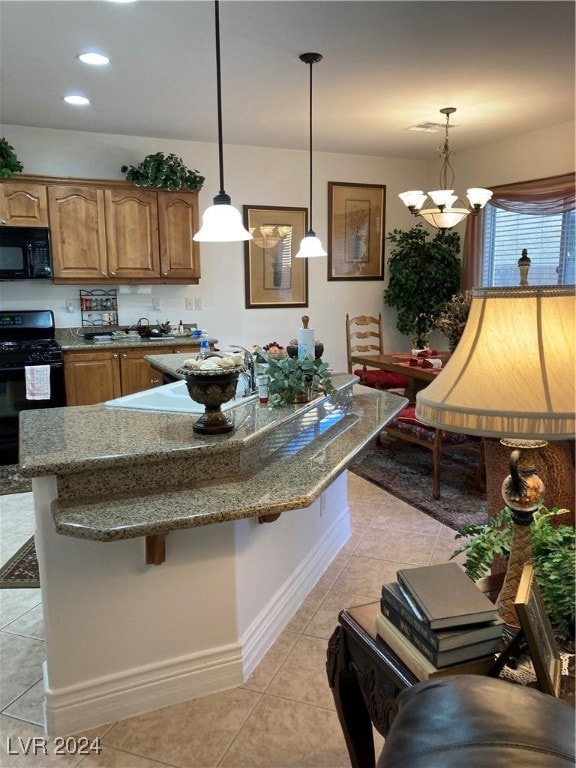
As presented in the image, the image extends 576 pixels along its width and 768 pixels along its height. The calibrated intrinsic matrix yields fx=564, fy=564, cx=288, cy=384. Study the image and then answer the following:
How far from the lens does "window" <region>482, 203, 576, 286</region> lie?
491 centimetres

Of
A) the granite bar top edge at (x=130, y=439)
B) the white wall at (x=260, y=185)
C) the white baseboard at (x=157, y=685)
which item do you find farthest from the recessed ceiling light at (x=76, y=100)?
the white baseboard at (x=157, y=685)

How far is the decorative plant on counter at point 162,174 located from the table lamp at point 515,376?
4111 mm

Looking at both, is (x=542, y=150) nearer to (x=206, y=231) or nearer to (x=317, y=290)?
(x=317, y=290)

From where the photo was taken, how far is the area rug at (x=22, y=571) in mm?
2756

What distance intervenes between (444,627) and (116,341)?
13.7 feet

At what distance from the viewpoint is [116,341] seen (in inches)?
187

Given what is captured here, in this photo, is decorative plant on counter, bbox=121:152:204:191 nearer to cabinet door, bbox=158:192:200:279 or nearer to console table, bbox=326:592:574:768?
cabinet door, bbox=158:192:200:279

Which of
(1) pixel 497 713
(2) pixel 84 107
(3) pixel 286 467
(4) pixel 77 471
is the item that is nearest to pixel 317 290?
(2) pixel 84 107

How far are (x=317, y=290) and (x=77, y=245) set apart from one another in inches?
97.2

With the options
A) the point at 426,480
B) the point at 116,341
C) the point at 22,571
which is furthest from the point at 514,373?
the point at 116,341

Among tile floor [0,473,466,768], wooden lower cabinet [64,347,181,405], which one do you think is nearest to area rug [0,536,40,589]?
tile floor [0,473,466,768]

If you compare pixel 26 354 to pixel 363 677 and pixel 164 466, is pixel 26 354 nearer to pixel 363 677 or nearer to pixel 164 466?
pixel 164 466

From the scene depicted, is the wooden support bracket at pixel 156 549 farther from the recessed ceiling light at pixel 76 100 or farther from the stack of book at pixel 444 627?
the recessed ceiling light at pixel 76 100

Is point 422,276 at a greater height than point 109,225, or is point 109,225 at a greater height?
point 109,225
